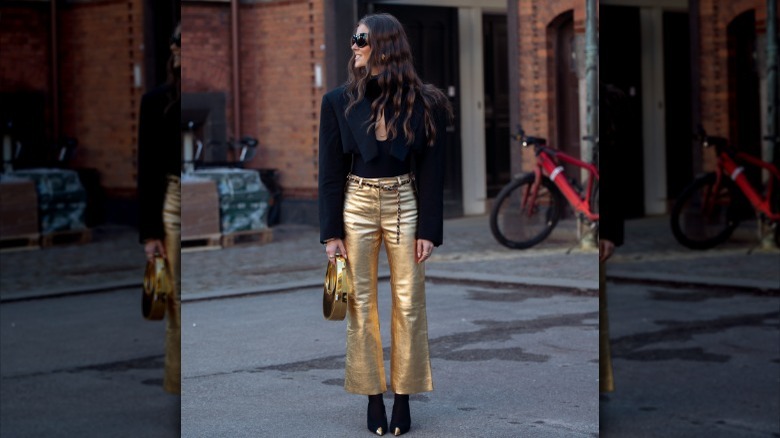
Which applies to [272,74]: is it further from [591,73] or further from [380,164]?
[591,73]

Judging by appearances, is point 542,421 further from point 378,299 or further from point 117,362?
point 117,362

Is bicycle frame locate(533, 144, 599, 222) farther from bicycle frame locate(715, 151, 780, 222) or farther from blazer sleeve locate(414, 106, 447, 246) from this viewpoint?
bicycle frame locate(715, 151, 780, 222)

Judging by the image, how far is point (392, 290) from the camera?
3.17 meters

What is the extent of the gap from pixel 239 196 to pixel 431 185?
50 cm

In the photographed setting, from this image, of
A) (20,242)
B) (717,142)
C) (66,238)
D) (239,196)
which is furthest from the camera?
(717,142)

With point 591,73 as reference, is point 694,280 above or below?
below

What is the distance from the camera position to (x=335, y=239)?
3.14 m

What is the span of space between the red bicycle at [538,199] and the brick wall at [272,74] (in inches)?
20.3

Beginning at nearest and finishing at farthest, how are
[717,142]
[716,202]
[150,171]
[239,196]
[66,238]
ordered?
[150,171] → [239,196] → [66,238] → [717,142] → [716,202]

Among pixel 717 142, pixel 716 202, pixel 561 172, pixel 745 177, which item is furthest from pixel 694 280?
pixel 561 172

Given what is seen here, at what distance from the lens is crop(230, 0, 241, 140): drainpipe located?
3.25 m

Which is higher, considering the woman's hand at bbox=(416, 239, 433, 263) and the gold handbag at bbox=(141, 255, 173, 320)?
the woman's hand at bbox=(416, 239, 433, 263)

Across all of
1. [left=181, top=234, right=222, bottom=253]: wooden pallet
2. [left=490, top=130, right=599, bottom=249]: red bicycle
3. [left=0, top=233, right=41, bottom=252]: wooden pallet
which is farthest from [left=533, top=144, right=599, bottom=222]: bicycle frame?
[left=0, top=233, right=41, bottom=252]: wooden pallet

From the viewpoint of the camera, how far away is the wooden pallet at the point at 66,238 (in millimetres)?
3369
